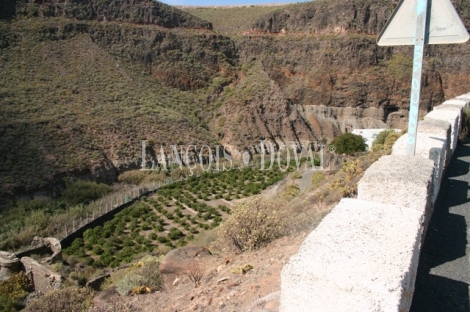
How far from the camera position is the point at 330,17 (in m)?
45.0

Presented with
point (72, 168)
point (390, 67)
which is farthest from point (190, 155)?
point (390, 67)

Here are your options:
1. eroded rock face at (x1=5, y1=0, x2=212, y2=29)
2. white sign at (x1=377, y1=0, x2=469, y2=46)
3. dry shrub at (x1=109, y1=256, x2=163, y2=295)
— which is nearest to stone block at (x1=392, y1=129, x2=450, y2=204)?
white sign at (x1=377, y1=0, x2=469, y2=46)

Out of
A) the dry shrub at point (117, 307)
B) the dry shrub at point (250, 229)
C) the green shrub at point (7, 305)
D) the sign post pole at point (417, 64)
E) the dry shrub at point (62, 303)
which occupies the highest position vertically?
the sign post pole at point (417, 64)

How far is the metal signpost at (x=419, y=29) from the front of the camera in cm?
412

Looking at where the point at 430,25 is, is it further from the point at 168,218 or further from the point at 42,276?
the point at 168,218

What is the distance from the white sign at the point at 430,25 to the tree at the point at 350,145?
2119cm

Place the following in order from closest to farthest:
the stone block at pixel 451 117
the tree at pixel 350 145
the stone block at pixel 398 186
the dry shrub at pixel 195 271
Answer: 1. the stone block at pixel 398 186
2. the dry shrub at pixel 195 271
3. the stone block at pixel 451 117
4. the tree at pixel 350 145

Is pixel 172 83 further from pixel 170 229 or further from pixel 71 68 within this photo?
pixel 170 229

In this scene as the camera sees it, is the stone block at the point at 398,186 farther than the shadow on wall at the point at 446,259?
Yes

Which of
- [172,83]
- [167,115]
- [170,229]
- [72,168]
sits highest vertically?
[172,83]

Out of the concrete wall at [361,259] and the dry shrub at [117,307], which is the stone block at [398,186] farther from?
the dry shrub at [117,307]

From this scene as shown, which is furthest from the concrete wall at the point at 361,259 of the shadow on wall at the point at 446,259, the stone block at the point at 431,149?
the stone block at the point at 431,149

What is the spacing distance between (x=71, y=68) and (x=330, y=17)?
96.6 feet

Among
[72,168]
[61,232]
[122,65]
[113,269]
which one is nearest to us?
[113,269]
